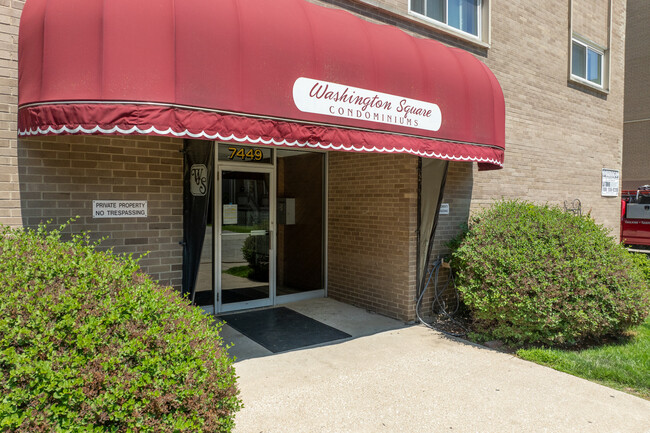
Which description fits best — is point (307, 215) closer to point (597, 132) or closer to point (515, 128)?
point (515, 128)

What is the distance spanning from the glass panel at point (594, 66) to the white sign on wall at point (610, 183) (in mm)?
2326

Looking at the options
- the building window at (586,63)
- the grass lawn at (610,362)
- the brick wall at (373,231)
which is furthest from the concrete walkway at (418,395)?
the building window at (586,63)

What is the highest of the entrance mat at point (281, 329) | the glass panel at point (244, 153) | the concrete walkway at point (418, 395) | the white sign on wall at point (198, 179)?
the glass panel at point (244, 153)

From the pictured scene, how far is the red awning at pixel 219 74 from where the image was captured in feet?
12.5

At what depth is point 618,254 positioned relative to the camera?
639 cm

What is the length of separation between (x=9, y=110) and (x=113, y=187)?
46.9 inches

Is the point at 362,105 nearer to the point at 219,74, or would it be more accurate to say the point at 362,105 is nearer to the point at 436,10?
the point at 219,74

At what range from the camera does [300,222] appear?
820cm

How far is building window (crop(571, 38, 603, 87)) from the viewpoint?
10.9 m

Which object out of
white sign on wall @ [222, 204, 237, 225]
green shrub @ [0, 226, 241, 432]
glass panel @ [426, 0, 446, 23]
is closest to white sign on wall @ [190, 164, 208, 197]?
white sign on wall @ [222, 204, 237, 225]

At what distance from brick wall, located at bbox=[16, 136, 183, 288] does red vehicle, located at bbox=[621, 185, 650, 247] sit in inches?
643

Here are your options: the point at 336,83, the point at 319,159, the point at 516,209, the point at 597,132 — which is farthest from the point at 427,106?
the point at 597,132

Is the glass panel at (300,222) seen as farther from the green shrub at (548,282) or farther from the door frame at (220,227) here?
the green shrub at (548,282)

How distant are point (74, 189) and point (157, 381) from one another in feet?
9.72
